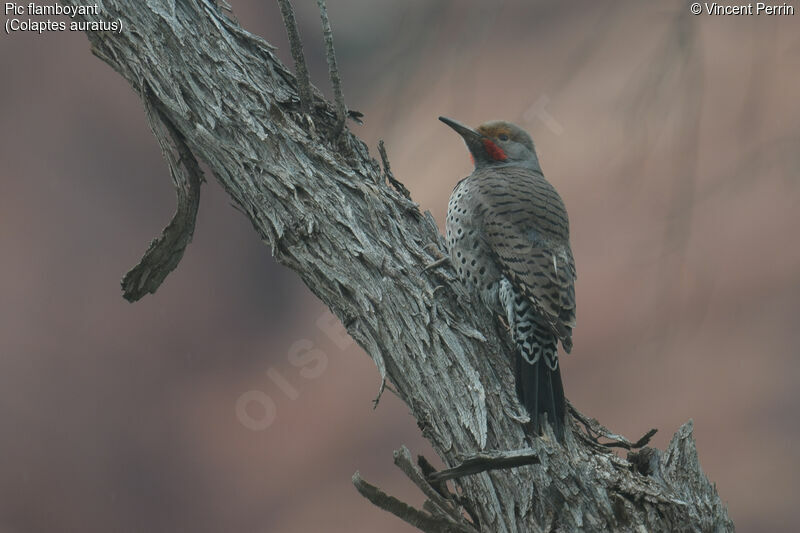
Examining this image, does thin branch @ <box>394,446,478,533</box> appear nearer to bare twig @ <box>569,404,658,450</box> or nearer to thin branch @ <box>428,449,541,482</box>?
thin branch @ <box>428,449,541,482</box>

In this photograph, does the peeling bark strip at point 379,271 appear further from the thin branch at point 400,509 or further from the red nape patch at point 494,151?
the red nape patch at point 494,151

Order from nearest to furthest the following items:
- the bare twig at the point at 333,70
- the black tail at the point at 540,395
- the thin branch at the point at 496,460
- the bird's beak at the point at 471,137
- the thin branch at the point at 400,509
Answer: the thin branch at the point at 496,460, the thin branch at the point at 400,509, the black tail at the point at 540,395, the bare twig at the point at 333,70, the bird's beak at the point at 471,137

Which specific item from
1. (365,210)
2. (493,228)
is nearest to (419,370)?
(365,210)

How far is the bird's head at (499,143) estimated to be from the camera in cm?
324

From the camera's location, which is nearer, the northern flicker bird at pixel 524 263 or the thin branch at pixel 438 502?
the thin branch at pixel 438 502

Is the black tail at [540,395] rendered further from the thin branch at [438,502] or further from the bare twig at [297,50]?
the bare twig at [297,50]

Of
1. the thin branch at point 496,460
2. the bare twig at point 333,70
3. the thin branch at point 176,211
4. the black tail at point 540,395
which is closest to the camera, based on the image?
the thin branch at point 496,460

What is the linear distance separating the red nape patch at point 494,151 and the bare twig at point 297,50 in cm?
97

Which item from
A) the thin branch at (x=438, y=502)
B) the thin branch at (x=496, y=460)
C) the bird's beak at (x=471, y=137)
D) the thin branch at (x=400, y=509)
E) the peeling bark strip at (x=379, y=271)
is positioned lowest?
the thin branch at (x=400, y=509)

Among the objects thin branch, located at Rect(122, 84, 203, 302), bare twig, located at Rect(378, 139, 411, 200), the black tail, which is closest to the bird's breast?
bare twig, located at Rect(378, 139, 411, 200)

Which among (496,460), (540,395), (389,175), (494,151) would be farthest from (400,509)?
(494,151)

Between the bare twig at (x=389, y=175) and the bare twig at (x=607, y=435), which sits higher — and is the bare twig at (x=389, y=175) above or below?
above

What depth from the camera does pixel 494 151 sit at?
3248 mm

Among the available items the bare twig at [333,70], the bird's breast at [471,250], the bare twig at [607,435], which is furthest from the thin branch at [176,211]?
the bare twig at [607,435]
